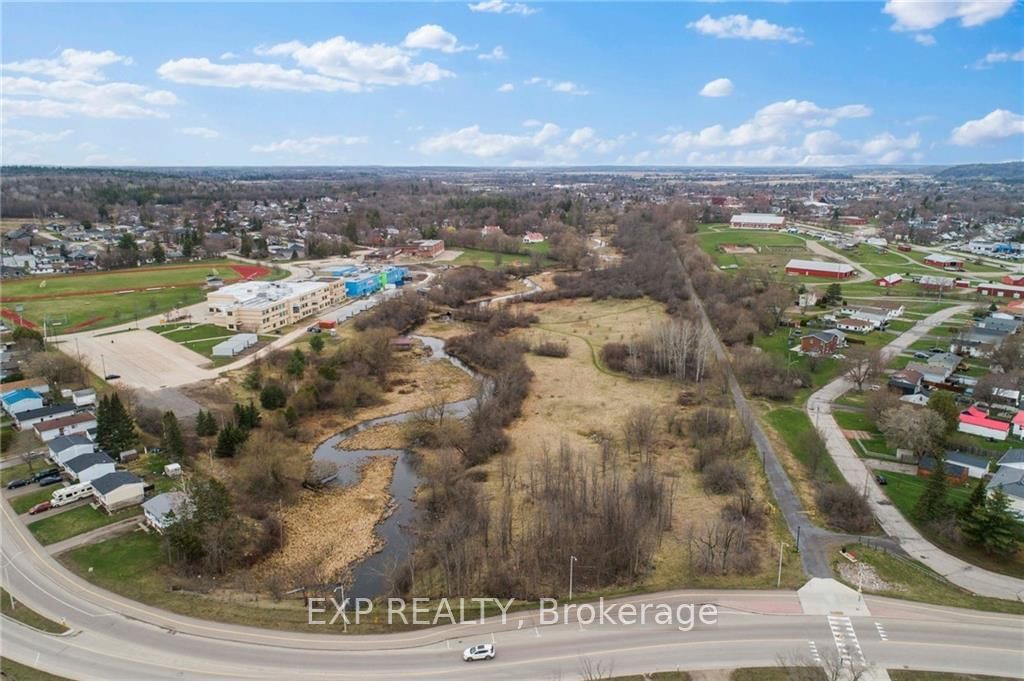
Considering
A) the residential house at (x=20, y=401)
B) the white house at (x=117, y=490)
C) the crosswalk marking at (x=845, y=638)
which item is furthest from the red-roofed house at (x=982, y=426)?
the residential house at (x=20, y=401)

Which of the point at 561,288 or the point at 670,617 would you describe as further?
the point at 561,288

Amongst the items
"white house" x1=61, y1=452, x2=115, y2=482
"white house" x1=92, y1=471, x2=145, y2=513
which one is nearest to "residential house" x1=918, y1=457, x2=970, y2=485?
"white house" x1=92, y1=471, x2=145, y2=513

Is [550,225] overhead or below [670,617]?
overhead

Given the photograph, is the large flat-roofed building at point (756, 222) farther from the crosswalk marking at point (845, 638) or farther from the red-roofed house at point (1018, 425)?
the crosswalk marking at point (845, 638)

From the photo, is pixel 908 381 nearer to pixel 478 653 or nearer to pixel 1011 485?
pixel 1011 485

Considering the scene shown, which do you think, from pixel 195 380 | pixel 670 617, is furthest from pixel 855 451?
pixel 195 380

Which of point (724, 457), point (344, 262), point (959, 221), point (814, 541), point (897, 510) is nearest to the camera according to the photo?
point (814, 541)

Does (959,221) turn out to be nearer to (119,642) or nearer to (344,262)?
(344,262)

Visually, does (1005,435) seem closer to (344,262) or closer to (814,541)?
(814,541)

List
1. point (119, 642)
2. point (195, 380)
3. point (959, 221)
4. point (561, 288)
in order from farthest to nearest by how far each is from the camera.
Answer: point (959, 221), point (561, 288), point (195, 380), point (119, 642)
